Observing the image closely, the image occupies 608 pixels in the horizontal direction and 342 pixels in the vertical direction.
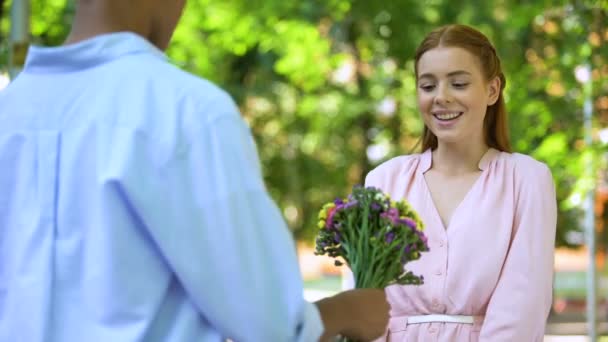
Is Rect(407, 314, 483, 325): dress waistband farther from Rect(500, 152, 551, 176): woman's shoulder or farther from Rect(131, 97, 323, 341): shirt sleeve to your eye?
Rect(131, 97, 323, 341): shirt sleeve

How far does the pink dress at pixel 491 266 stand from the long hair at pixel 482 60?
221mm

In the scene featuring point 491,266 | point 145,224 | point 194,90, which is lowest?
point 491,266

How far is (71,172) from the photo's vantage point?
1.86 meters

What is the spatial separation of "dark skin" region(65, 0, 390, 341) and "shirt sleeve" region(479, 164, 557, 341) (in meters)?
1.33

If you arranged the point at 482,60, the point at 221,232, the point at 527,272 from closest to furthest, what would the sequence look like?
1. the point at 221,232
2. the point at 527,272
3. the point at 482,60

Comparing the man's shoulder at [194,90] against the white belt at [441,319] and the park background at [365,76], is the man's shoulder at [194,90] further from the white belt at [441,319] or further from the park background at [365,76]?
the park background at [365,76]

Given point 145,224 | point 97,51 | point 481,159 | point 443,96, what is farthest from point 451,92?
point 145,224

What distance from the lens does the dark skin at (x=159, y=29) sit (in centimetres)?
197

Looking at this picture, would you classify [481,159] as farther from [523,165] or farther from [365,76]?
[365,76]

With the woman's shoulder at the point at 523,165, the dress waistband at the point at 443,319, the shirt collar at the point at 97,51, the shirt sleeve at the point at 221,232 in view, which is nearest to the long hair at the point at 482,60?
the woman's shoulder at the point at 523,165

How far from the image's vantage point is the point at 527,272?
3.43 metres

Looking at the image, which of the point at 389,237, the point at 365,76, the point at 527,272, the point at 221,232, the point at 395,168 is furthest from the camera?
the point at 365,76

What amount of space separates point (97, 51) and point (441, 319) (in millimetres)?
1842

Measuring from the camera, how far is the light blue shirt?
180 cm
